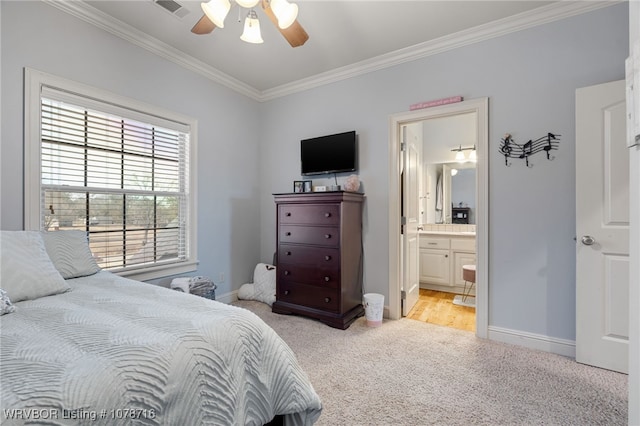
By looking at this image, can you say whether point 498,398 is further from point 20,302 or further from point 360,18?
point 360,18

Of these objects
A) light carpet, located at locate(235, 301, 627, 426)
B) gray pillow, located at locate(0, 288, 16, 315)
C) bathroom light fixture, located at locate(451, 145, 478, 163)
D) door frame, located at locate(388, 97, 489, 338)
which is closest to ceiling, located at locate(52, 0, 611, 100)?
door frame, located at locate(388, 97, 489, 338)

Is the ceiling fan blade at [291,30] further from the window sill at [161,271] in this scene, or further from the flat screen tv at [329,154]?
the window sill at [161,271]

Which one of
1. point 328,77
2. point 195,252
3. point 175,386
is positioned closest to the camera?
point 175,386

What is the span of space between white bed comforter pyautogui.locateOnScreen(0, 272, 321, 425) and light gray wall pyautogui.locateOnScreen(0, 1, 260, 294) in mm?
1536

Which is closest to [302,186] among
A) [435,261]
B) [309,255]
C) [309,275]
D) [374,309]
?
[309,255]

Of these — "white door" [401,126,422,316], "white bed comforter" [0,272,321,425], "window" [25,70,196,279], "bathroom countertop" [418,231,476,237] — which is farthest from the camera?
"bathroom countertop" [418,231,476,237]

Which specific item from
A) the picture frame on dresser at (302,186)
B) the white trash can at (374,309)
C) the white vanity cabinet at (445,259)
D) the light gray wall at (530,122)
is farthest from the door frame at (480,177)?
the white vanity cabinet at (445,259)

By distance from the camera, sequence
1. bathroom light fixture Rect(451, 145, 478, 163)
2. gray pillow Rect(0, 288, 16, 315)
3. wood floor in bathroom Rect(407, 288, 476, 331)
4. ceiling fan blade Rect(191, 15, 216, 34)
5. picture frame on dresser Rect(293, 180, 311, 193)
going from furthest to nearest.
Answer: bathroom light fixture Rect(451, 145, 478, 163)
picture frame on dresser Rect(293, 180, 311, 193)
wood floor in bathroom Rect(407, 288, 476, 331)
ceiling fan blade Rect(191, 15, 216, 34)
gray pillow Rect(0, 288, 16, 315)

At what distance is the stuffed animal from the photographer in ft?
11.2

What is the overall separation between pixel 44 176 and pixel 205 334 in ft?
6.94

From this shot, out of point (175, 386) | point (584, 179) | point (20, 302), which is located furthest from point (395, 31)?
point (20, 302)

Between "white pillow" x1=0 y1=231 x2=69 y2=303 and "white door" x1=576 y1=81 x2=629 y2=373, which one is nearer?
"white pillow" x1=0 y1=231 x2=69 y2=303

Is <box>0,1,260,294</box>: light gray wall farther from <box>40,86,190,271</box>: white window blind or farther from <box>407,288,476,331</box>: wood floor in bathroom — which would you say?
<box>407,288,476,331</box>: wood floor in bathroom

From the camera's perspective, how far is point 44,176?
214 centimetres
